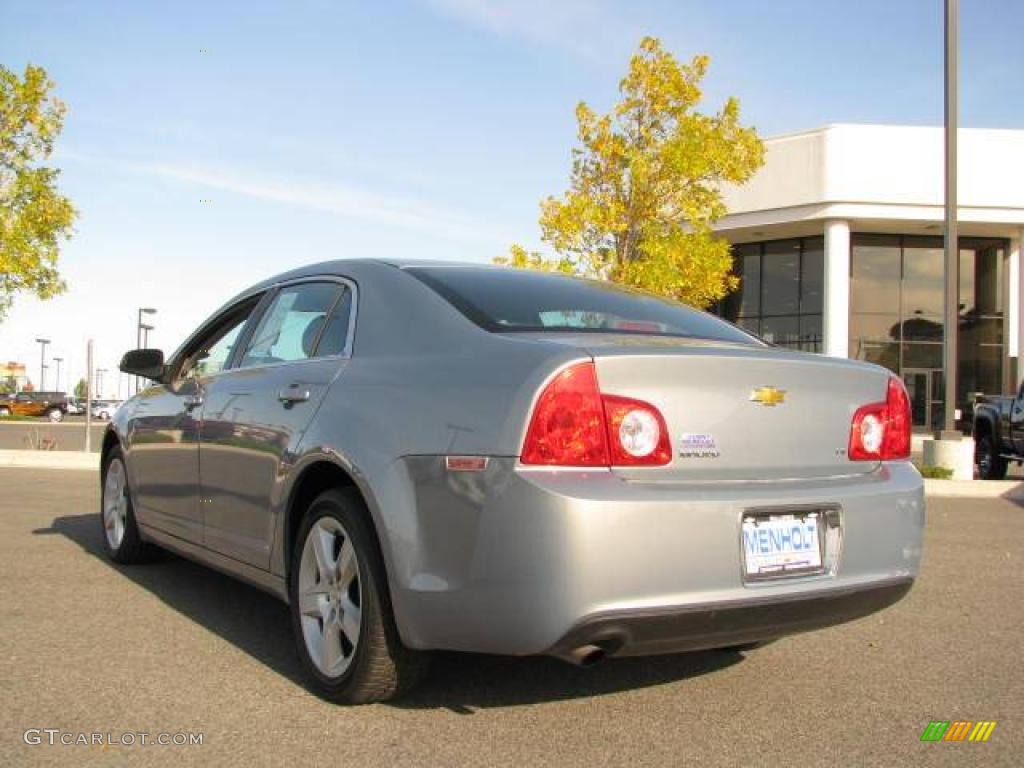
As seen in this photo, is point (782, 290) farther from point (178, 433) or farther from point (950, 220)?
point (178, 433)

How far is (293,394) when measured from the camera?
12.3ft

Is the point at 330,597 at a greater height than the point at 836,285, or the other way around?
the point at 836,285

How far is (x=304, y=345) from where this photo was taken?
4062 mm

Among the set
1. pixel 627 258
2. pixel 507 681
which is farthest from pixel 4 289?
pixel 507 681

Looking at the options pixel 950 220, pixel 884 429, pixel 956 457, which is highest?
pixel 950 220

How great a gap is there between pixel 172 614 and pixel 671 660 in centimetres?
233

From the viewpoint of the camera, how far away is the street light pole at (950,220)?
1420cm

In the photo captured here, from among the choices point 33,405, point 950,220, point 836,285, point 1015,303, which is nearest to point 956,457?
point 950,220

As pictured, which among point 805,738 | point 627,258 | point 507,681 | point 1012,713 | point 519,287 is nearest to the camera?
point 805,738

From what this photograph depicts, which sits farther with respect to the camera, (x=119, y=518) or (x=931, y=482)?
(x=931, y=482)

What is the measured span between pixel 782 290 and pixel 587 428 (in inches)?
1252

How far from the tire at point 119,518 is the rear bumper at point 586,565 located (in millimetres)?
3187

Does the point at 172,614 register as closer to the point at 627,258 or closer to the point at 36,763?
the point at 36,763

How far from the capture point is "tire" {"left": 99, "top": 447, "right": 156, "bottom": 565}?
5691 mm
